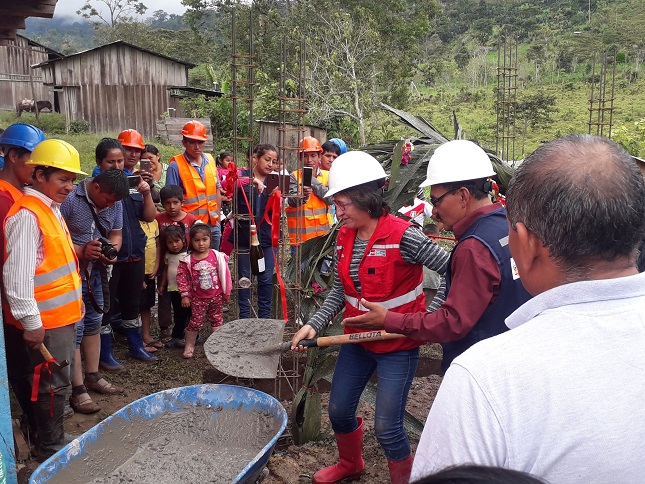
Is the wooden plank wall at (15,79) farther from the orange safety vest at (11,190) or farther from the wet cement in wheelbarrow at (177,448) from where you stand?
the wet cement in wheelbarrow at (177,448)

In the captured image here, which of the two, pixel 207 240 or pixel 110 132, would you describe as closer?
pixel 207 240

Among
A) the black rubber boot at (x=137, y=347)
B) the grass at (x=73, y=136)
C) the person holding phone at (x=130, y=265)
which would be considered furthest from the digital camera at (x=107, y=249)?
the grass at (x=73, y=136)

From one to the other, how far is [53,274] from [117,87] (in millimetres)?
18934

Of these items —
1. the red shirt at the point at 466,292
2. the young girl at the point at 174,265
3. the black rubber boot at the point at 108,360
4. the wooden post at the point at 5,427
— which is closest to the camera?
the red shirt at the point at 466,292

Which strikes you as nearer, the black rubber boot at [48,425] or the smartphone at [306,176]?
the black rubber boot at [48,425]

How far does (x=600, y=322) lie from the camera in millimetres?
1034

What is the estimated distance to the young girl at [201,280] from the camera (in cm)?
509

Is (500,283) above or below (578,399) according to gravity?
below

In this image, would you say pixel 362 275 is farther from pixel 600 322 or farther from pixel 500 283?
pixel 600 322

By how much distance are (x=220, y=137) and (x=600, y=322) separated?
16.7 m

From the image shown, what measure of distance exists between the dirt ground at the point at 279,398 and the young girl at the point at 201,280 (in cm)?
31

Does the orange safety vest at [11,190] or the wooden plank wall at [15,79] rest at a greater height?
the wooden plank wall at [15,79]

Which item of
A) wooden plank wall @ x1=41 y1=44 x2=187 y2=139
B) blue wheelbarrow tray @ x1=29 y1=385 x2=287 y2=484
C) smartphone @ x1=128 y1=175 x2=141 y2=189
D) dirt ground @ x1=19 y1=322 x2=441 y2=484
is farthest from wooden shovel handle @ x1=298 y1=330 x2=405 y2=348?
wooden plank wall @ x1=41 y1=44 x2=187 y2=139

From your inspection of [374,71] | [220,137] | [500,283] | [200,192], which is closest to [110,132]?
[220,137]
